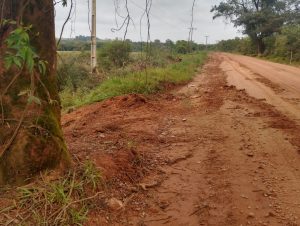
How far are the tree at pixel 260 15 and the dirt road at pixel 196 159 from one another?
1359 inches

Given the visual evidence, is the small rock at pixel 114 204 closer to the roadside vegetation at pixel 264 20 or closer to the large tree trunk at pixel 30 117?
the large tree trunk at pixel 30 117

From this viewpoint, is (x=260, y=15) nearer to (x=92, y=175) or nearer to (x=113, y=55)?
(x=113, y=55)

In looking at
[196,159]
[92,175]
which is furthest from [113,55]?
[92,175]

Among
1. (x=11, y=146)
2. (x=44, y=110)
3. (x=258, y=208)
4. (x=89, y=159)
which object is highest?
(x=44, y=110)

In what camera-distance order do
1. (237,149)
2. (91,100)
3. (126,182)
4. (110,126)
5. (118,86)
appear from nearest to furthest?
(126,182)
(237,149)
(110,126)
(91,100)
(118,86)

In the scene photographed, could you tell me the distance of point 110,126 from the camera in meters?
6.39

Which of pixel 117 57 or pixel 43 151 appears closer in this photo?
pixel 43 151

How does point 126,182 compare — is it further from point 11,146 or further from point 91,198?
point 11,146

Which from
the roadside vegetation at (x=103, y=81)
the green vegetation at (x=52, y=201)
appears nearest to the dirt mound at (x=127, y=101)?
the roadside vegetation at (x=103, y=81)

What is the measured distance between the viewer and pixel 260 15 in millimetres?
41000

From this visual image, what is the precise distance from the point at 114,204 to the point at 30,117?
1.11 m

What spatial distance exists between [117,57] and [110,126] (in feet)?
52.4

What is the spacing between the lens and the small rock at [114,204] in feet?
11.4

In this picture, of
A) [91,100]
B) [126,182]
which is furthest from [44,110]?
[91,100]
